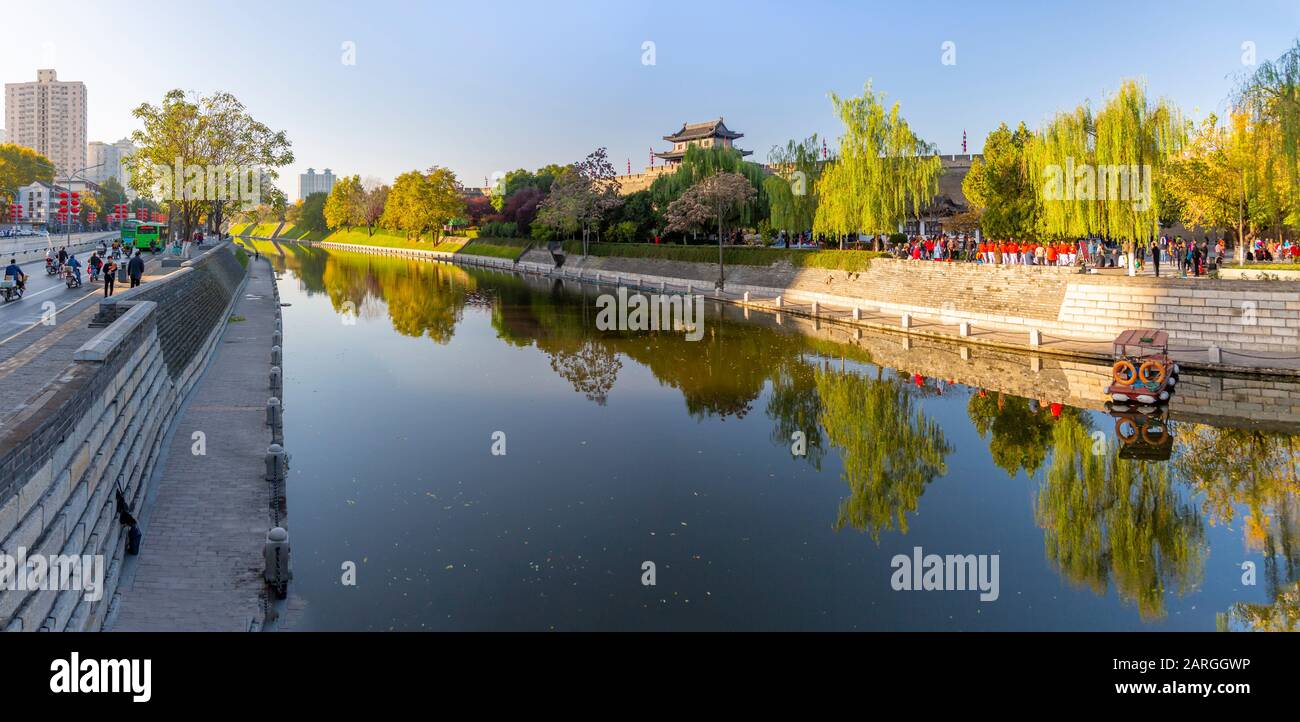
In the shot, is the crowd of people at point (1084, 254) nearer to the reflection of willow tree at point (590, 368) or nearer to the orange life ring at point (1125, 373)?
the orange life ring at point (1125, 373)

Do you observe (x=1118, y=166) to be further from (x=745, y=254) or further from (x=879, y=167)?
(x=745, y=254)

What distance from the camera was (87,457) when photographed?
9750 millimetres

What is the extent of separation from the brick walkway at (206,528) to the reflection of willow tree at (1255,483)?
12.7 m

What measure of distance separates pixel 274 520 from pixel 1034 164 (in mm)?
32076

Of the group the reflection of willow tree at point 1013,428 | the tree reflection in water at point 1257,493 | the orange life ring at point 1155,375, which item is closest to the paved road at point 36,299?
the reflection of willow tree at point 1013,428

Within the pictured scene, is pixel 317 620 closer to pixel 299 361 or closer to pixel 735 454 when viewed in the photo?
pixel 735 454

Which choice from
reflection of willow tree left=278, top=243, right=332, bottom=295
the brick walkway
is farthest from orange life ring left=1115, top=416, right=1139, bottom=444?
reflection of willow tree left=278, top=243, right=332, bottom=295

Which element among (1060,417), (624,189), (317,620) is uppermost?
(624,189)

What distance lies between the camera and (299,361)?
27875 mm

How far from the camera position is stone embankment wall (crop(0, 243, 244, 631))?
723cm

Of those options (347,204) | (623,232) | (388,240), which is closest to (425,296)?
(623,232)

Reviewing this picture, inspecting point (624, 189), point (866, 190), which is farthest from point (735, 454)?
point (624, 189)

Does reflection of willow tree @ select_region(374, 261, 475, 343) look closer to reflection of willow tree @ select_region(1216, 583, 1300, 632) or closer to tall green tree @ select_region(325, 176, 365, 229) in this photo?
reflection of willow tree @ select_region(1216, 583, 1300, 632)

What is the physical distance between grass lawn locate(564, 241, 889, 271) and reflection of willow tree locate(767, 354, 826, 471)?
15329mm
